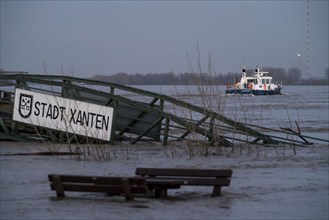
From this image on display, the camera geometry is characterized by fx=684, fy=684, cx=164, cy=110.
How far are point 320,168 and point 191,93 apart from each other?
4819 millimetres

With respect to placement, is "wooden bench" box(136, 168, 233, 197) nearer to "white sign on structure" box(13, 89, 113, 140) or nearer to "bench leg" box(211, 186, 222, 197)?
"bench leg" box(211, 186, 222, 197)

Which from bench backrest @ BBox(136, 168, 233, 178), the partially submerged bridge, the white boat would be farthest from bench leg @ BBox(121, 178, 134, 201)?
the white boat

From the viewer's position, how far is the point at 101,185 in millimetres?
11117

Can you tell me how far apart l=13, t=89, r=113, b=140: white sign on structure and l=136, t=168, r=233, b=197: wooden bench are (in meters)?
8.53

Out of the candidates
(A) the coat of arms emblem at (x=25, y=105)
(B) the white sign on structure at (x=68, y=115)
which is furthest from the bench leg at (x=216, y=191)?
(A) the coat of arms emblem at (x=25, y=105)

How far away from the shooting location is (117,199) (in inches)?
446

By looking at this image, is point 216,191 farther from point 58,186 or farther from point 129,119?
point 129,119

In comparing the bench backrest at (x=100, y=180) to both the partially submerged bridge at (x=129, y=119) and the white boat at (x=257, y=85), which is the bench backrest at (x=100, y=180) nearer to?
the partially submerged bridge at (x=129, y=119)

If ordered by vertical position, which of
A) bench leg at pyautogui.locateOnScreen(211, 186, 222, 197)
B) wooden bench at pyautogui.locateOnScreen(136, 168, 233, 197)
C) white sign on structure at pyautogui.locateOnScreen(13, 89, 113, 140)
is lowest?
bench leg at pyautogui.locateOnScreen(211, 186, 222, 197)

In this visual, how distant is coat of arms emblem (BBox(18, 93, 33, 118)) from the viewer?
21.3m

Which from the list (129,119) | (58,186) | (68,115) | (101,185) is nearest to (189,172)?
(101,185)

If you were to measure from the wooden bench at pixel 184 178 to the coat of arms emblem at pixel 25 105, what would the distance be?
10.1m

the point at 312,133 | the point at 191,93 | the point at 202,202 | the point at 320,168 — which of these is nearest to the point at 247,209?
the point at 202,202

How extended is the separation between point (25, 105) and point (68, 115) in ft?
5.50
